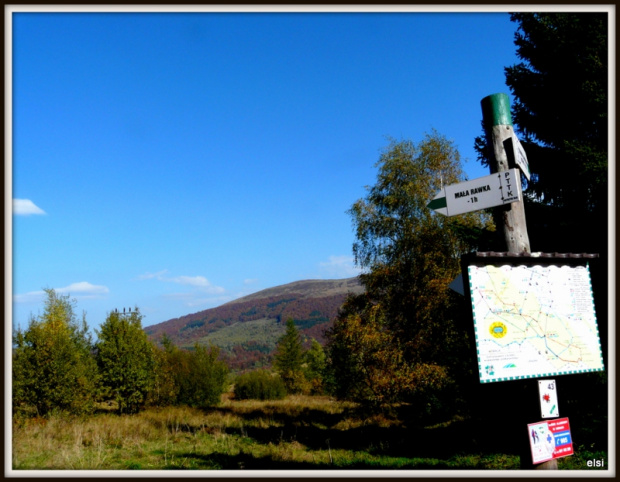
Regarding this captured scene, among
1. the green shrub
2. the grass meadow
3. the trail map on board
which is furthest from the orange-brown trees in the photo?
the green shrub

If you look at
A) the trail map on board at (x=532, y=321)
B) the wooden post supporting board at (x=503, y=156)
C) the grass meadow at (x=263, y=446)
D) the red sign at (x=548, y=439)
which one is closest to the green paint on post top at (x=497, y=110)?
the wooden post supporting board at (x=503, y=156)

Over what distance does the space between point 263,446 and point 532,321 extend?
37.1ft

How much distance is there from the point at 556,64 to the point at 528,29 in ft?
4.92

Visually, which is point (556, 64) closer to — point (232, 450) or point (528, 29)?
point (528, 29)

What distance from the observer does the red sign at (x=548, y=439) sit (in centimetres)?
366

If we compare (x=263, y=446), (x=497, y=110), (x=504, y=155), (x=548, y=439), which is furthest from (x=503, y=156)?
(x=263, y=446)

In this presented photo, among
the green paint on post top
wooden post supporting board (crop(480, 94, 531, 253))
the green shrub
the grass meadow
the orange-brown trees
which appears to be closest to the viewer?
wooden post supporting board (crop(480, 94, 531, 253))

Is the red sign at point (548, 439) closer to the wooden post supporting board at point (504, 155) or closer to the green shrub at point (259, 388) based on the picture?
the wooden post supporting board at point (504, 155)

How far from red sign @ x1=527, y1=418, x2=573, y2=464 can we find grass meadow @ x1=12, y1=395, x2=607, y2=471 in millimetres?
4694

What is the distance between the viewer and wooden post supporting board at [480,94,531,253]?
418 cm

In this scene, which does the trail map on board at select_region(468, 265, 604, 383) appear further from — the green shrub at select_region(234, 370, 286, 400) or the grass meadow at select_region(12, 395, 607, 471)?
the green shrub at select_region(234, 370, 286, 400)

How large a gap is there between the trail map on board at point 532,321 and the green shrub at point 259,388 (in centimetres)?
4009

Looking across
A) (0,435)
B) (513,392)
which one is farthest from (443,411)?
(0,435)

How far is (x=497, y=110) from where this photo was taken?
440cm
